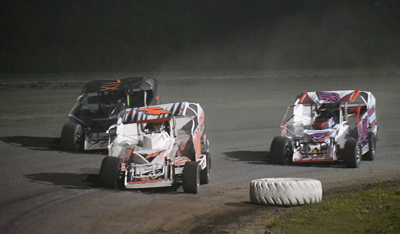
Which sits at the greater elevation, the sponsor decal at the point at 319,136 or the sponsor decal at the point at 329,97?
the sponsor decal at the point at 329,97

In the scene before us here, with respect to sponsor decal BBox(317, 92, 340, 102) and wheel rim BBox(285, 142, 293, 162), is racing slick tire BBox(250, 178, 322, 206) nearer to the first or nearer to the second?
Answer: wheel rim BBox(285, 142, 293, 162)

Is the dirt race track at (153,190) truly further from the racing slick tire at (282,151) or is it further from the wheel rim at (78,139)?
the wheel rim at (78,139)

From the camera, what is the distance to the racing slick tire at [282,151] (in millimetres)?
12086

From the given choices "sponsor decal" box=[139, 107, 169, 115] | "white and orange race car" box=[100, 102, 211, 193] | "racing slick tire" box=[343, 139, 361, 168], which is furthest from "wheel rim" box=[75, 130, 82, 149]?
"racing slick tire" box=[343, 139, 361, 168]

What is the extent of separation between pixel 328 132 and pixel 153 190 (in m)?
4.60

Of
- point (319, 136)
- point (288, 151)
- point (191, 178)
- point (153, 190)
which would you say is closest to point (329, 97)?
point (319, 136)

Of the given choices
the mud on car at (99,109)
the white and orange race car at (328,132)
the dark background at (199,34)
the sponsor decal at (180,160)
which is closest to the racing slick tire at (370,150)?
the white and orange race car at (328,132)

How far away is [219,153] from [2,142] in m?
6.55

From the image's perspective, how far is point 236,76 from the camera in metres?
30.9

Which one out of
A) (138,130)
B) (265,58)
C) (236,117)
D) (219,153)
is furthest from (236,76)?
(138,130)

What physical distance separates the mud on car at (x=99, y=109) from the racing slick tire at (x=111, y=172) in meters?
4.23

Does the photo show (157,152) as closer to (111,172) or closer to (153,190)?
(153,190)

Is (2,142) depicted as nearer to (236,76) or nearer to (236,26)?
(236,76)

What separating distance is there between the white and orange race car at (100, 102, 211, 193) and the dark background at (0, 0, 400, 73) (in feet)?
74.6
